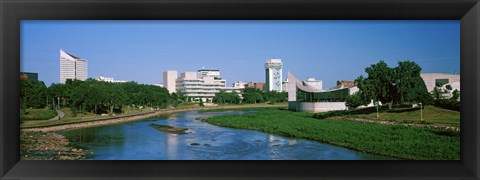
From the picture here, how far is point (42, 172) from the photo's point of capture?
279cm

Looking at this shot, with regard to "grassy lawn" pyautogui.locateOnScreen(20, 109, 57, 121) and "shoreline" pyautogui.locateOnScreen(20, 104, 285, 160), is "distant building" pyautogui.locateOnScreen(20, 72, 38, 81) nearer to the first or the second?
"grassy lawn" pyautogui.locateOnScreen(20, 109, 57, 121)

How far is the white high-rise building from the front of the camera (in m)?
3.74

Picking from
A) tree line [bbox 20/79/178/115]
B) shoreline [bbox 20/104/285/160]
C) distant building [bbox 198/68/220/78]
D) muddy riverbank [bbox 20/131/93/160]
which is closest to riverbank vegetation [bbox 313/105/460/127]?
distant building [bbox 198/68/220/78]

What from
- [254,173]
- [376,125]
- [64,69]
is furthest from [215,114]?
[254,173]

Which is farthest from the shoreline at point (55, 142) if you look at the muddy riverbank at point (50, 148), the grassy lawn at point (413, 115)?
the grassy lawn at point (413, 115)

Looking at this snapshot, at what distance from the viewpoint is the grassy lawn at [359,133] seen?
3.54m

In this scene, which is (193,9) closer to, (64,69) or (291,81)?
(64,69)

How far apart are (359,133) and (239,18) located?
306 cm

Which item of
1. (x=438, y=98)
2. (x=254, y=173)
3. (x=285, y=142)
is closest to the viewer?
(x=254, y=173)

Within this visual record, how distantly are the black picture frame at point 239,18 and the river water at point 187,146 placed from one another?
95 centimetres

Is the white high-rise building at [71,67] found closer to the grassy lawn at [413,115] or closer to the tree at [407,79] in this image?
Answer: the tree at [407,79]

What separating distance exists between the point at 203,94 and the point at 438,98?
3.70 meters

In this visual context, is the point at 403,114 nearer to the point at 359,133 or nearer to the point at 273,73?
the point at 359,133
